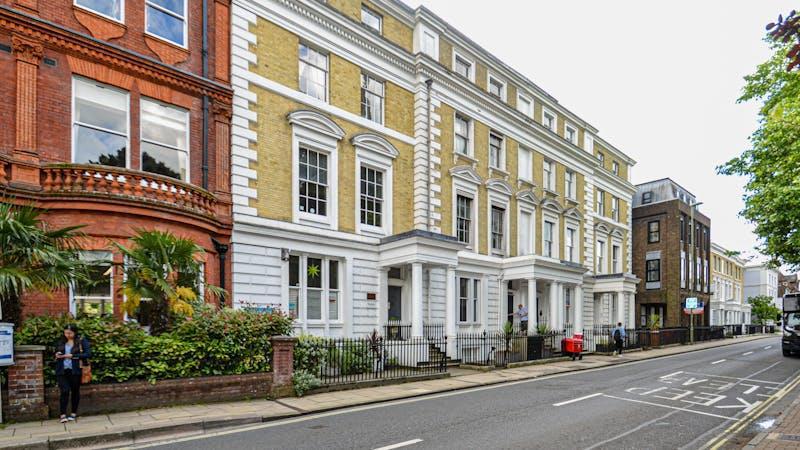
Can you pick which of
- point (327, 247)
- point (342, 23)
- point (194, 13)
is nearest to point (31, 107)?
point (194, 13)

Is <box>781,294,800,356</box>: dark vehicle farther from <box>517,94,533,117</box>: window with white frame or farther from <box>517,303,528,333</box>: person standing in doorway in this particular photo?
<box>517,94,533,117</box>: window with white frame

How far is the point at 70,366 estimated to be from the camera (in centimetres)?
842

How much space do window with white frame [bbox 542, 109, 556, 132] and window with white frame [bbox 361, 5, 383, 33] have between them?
504 inches

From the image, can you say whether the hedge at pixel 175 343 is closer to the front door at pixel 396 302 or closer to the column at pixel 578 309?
the front door at pixel 396 302

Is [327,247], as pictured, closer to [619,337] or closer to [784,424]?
[784,424]

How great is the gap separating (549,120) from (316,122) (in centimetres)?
1757

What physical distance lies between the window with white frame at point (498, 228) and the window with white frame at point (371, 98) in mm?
8106

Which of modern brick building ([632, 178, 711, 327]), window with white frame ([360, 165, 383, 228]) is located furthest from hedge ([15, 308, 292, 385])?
modern brick building ([632, 178, 711, 327])

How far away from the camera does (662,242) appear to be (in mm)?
41375

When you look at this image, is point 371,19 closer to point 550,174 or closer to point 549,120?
point 549,120

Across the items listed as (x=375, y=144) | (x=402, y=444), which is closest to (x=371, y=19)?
(x=375, y=144)

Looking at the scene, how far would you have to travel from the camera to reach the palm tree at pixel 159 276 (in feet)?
33.0

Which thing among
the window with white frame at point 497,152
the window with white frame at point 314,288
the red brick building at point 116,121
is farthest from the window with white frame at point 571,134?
the red brick building at point 116,121

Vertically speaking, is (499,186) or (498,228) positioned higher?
(499,186)
